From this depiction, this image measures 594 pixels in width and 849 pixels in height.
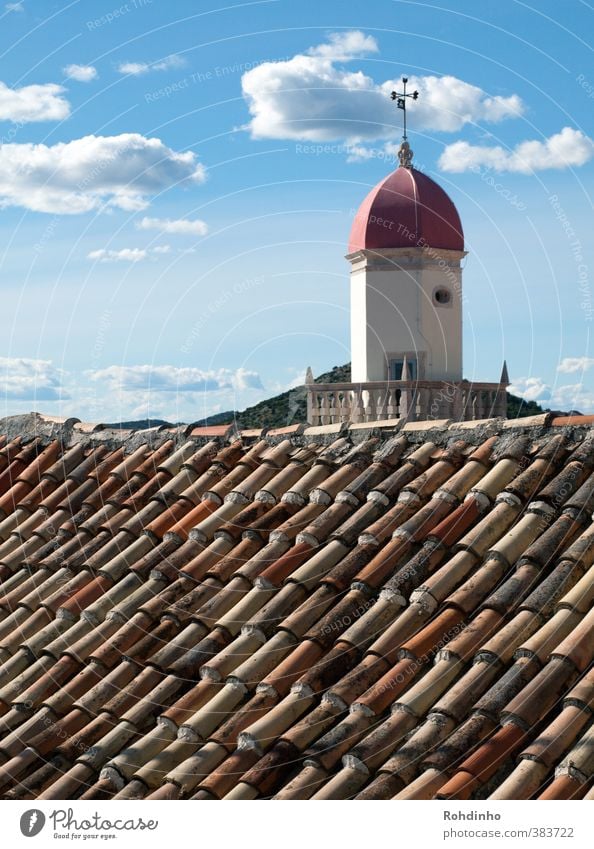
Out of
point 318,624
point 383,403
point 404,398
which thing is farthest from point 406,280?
point 318,624

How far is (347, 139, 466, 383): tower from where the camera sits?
97.5ft

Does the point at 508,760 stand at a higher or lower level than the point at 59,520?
lower

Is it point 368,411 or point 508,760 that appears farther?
point 368,411

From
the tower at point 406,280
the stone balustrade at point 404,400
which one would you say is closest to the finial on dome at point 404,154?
the tower at point 406,280

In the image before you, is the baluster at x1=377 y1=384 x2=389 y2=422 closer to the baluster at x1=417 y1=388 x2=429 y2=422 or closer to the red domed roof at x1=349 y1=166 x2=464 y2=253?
the baluster at x1=417 y1=388 x2=429 y2=422

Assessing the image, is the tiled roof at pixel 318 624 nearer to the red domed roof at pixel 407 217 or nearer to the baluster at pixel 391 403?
the baluster at pixel 391 403

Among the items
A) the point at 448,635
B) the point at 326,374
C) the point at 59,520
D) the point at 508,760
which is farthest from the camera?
the point at 326,374

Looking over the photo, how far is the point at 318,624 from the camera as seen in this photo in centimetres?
560

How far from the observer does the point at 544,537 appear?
5.57m

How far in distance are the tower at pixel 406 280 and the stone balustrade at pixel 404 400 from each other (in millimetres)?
1242

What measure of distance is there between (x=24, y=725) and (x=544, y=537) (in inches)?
106

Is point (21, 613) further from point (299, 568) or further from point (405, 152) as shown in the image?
point (405, 152)

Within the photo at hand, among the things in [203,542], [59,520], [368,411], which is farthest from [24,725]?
[368,411]

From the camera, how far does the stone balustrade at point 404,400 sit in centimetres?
2769
